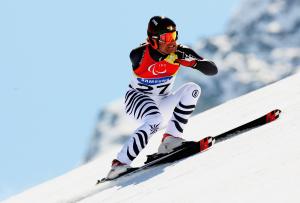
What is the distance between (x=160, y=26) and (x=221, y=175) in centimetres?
332

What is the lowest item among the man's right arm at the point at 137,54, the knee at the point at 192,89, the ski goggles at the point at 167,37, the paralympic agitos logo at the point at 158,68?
the knee at the point at 192,89

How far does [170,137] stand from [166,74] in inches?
32.9

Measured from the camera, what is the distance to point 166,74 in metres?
10.1

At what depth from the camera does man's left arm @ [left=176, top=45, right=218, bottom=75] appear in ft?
31.2

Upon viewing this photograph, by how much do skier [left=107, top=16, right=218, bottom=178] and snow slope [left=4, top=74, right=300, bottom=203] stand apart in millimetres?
505

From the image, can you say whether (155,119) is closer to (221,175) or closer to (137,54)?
(137,54)

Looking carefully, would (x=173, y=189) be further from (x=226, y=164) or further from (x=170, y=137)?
(x=170, y=137)

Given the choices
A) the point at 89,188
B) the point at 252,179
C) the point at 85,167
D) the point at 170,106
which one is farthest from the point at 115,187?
the point at 85,167

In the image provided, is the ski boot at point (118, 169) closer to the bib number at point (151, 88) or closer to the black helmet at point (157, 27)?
the bib number at point (151, 88)

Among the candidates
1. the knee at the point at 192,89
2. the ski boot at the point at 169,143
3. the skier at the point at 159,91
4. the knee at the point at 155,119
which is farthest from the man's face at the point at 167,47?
the ski boot at the point at 169,143

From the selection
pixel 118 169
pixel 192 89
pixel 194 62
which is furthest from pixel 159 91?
pixel 118 169

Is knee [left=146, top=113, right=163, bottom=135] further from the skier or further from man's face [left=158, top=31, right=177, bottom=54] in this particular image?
man's face [left=158, top=31, right=177, bottom=54]

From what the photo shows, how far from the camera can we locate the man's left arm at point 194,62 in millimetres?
9500

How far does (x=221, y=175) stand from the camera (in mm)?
6742
